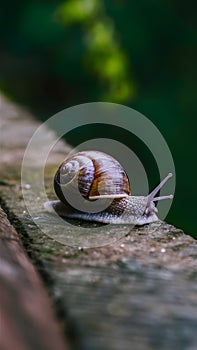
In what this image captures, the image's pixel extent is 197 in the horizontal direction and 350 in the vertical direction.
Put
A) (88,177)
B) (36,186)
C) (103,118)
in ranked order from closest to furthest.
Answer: (88,177) → (36,186) → (103,118)

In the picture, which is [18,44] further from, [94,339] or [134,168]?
[94,339]

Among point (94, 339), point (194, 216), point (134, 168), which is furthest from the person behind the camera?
point (194, 216)

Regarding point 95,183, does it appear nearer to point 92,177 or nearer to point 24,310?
point 92,177

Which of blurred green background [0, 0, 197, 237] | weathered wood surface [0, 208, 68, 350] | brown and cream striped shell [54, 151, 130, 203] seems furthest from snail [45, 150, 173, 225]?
blurred green background [0, 0, 197, 237]

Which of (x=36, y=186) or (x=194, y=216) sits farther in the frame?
(x=194, y=216)

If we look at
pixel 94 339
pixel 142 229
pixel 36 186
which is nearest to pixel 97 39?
pixel 36 186

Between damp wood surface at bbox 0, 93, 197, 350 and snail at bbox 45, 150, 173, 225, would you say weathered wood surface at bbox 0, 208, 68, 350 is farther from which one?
snail at bbox 45, 150, 173, 225

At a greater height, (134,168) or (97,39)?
(97,39)

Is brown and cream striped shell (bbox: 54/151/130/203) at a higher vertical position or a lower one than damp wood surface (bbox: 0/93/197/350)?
higher
